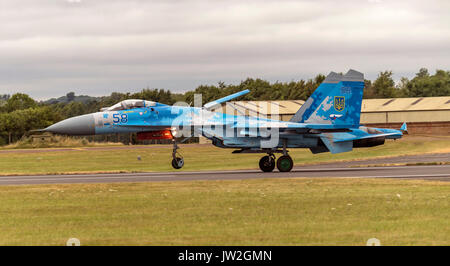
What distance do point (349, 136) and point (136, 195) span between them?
1260cm

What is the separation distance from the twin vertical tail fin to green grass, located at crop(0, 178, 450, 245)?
6.86 m

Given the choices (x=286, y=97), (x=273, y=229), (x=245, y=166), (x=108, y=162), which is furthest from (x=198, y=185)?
(x=286, y=97)

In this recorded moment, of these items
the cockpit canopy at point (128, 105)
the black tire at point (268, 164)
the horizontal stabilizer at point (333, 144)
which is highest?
the cockpit canopy at point (128, 105)

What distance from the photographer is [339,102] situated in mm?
26734

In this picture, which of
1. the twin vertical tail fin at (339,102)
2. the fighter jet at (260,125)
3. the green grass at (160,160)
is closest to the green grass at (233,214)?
the fighter jet at (260,125)

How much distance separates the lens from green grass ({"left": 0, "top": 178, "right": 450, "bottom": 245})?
35.9 feet

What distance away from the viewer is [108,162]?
1549 inches

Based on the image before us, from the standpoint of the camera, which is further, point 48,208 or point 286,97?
point 286,97

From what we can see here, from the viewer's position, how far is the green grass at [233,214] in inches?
431

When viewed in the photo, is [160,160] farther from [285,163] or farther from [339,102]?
[339,102]

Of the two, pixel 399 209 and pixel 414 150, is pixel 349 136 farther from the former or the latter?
pixel 414 150

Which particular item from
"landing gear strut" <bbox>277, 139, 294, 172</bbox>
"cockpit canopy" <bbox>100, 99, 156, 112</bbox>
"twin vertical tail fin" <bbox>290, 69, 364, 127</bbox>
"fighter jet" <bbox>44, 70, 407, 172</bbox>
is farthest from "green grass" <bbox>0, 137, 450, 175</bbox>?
"twin vertical tail fin" <bbox>290, 69, 364, 127</bbox>

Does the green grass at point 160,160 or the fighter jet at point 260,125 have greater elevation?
the fighter jet at point 260,125

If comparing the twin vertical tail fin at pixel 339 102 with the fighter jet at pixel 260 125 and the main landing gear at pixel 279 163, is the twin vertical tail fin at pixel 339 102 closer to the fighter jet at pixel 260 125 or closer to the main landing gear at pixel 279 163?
the fighter jet at pixel 260 125
